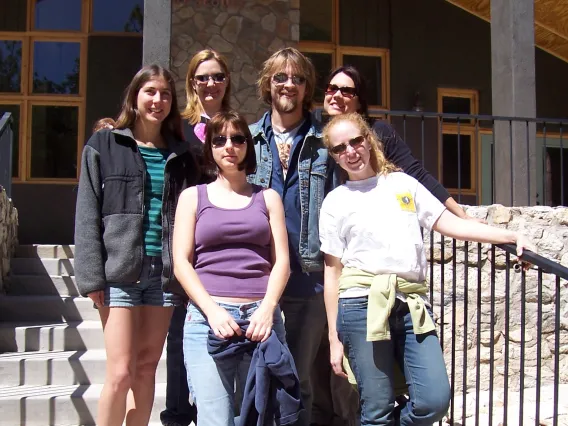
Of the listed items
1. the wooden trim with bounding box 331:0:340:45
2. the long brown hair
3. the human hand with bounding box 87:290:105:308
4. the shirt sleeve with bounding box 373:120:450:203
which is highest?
the wooden trim with bounding box 331:0:340:45

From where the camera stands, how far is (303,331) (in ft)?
8.99

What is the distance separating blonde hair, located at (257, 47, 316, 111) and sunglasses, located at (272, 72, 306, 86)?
0.06 ft

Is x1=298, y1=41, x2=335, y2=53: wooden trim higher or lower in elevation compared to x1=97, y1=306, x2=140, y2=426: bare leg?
higher

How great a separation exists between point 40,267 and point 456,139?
618 cm

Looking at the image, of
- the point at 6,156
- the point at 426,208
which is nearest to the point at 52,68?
the point at 6,156

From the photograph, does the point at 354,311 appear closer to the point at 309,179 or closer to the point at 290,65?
the point at 309,179

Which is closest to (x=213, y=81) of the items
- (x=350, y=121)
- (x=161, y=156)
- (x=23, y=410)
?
(x=161, y=156)

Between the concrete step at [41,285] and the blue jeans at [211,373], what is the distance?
3.24 metres

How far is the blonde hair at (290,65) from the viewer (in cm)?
277

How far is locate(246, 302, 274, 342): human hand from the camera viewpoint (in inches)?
87.3

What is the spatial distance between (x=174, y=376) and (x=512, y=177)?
13.7ft

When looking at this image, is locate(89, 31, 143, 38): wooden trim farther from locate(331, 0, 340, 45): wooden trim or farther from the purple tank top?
the purple tank top

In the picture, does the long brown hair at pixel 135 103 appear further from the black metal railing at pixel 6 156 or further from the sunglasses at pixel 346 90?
the black metal railing at pixel 6 156

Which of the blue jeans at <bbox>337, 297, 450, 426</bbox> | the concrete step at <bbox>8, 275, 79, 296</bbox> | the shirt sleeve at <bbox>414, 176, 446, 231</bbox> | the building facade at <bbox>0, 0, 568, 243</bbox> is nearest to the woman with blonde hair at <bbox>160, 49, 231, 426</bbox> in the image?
the blue jeans at <bbox>337, 297, 450, 426</bbox>
